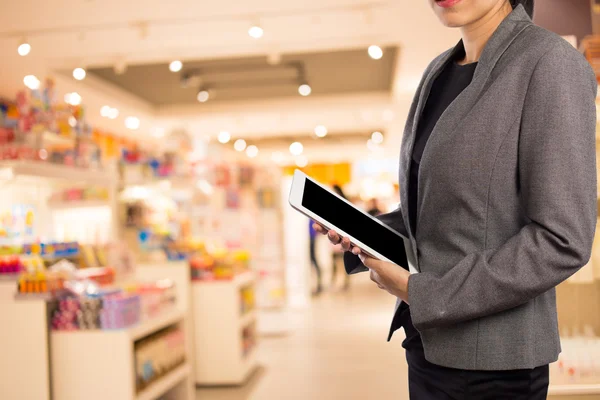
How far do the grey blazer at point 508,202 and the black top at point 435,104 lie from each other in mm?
101

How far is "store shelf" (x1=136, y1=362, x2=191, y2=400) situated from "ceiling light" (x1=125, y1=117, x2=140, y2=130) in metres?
6.65

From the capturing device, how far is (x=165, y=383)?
3.49 metres

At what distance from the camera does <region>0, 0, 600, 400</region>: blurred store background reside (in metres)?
3.10

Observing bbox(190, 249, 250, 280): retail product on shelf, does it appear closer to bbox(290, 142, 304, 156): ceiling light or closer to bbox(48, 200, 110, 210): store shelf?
bbox(48, 200, 110, 210): store shelf

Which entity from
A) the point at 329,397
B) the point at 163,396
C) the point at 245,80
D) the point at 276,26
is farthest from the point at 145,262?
the point at 245,80

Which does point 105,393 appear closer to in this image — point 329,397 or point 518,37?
point 329,397

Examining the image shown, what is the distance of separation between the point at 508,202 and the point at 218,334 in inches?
173

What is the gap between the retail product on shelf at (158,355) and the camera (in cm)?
321

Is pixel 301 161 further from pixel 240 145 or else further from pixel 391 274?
pixel 391 274

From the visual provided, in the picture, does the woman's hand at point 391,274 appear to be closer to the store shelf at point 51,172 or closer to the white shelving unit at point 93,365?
the white shelving unit at point 93,365

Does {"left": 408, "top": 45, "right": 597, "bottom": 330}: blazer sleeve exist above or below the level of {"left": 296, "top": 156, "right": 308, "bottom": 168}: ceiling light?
below

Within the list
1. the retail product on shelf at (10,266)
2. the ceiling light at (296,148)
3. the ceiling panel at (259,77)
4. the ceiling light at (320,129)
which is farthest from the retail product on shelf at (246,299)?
the ceiling light at (296,148)

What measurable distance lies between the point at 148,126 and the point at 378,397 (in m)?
7.53

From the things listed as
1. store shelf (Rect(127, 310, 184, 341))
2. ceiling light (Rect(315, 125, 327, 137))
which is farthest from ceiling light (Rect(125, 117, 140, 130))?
store shelf (Rect(127, 310, 184, 341))
